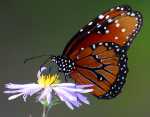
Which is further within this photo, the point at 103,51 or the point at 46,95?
the point at 103,51

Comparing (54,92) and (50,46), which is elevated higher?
(50,46)

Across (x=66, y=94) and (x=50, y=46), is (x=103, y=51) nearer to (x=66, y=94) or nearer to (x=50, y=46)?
(x=66, y=94)

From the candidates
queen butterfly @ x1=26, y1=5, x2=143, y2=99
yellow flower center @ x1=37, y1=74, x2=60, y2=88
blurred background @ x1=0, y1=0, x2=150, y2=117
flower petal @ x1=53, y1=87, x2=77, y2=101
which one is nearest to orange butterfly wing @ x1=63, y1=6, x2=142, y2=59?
queen butterfly @ x1=26, y1=5, x2=143, y2=99

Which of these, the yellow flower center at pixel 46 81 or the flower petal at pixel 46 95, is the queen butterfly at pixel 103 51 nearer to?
the yellow flower center at pixel 46 81

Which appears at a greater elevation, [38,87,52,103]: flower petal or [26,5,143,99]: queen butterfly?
[26,5,143,99]: queen butterfly

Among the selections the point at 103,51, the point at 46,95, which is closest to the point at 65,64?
the point at 103,51

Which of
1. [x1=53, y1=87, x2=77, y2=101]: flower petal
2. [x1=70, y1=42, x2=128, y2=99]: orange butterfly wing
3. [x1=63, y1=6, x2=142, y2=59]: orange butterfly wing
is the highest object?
[x1=63, y1=6, x2=142, y2=59]: orange butterfly wing

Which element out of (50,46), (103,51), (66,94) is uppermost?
(50,46)

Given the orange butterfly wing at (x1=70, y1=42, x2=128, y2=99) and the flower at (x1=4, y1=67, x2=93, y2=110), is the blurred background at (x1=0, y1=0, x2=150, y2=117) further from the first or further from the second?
the flower at (x1=4, y1=67, x2=93, y2=110)
